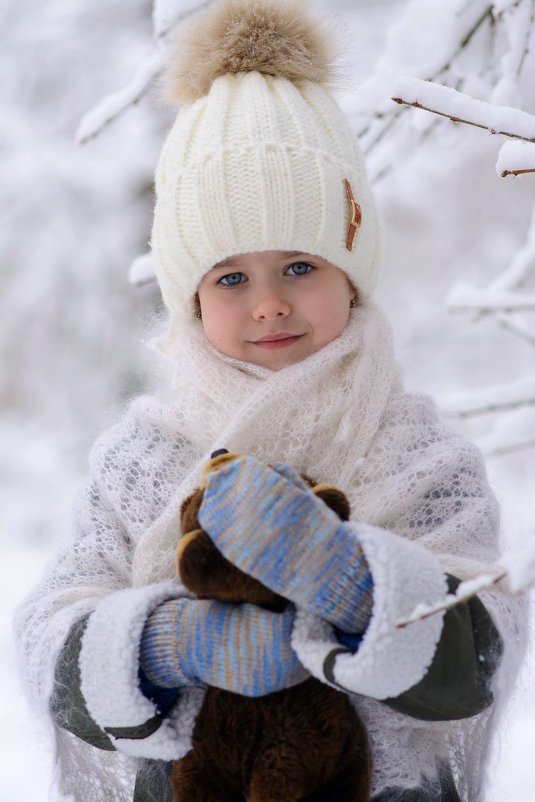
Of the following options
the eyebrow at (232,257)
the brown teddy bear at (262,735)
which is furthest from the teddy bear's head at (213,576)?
the eyebrow at (232,257)

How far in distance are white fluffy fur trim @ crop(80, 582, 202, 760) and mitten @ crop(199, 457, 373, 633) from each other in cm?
16

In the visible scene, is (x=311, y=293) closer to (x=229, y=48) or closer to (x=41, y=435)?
(x=229, y=48)

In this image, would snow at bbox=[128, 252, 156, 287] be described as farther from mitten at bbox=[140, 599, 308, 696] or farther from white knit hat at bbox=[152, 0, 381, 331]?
mitten at bbox=[140, 599, 308, 696]

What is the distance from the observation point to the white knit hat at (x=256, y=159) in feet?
3.72

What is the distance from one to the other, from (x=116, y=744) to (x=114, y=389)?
2865mm

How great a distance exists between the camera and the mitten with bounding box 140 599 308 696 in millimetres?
841

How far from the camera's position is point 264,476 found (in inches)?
32.0

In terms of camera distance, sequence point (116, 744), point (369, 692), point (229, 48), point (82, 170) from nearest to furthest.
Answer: point (369, 692)
point (116, 744)
point (229, 48)
point (82, 170)

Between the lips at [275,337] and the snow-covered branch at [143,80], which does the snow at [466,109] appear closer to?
the lips at [275,337]

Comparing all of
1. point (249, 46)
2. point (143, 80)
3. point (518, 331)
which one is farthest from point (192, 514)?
point (143, 80)

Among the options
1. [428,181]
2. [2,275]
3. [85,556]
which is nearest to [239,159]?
[85,556]

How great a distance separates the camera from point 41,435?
393cm

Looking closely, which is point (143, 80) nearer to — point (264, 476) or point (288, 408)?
point (288, 408)

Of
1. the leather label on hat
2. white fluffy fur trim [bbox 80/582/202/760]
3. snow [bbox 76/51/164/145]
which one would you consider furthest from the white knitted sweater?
snow [bbox 76/51/164/145]
